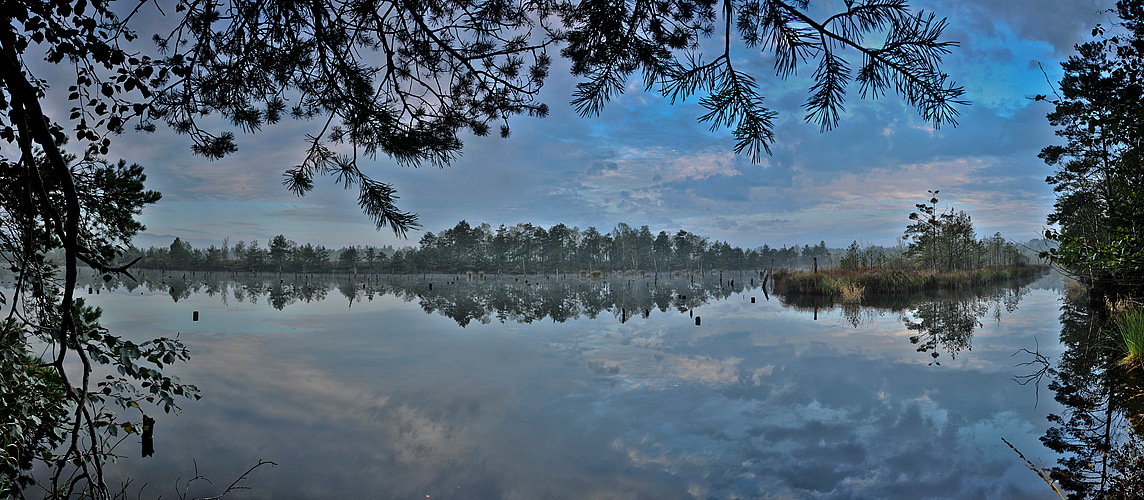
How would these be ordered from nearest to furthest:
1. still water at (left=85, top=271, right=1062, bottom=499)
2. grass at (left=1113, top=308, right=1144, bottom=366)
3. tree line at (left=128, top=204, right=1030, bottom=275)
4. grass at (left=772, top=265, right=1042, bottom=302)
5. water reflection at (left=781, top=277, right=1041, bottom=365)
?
still water at (left=85, top=271, right=1062, bottom=499)
grass at (left=1113, top=308, right=1144, bottom=366)
water reflection at (left=781, top=277, right=1041, bottom=365)
grass at (left=772, top=265, right=1042, bottom=302)
tree line at (left=128, top=204, right=1030, bottom=275)

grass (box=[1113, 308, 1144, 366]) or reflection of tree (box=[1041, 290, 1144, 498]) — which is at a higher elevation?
grass (box=[1113, 308, 1144, 366])

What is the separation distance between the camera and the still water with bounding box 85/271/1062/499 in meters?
4.02

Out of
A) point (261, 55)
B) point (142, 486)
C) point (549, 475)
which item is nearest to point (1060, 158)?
point (549, 475)

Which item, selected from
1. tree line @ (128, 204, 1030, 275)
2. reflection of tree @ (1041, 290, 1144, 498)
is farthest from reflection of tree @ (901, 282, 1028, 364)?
tree line @ (128, 204, 1030, 275)

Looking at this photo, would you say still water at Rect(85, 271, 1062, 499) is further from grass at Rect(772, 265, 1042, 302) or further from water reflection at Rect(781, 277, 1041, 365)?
grass at Rect(772, 265, 1042, 302)

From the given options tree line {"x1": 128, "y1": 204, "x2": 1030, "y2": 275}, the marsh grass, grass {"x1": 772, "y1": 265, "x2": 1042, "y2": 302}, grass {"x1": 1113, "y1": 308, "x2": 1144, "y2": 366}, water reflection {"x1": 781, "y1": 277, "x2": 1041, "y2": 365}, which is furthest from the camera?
tree line {"x1": 128, "y1": 204, "x2": 1030, "y2": 275}

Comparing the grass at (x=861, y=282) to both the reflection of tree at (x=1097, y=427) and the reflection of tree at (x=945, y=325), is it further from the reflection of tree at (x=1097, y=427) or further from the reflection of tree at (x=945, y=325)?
the reflection of tree at (x=1097, y=427)

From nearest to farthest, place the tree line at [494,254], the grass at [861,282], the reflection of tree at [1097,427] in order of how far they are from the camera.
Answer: the reflection of tree at [1097,427] < the grass at [861,282] < the tree line at [494,254]

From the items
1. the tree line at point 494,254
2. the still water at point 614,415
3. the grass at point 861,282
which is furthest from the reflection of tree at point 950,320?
the tree line at point 494,254

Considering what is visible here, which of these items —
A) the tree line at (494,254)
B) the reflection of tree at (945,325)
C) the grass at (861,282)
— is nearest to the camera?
the reflection of tree at (945,325)

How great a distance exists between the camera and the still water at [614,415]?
4016 mm

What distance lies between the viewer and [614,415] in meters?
5.62

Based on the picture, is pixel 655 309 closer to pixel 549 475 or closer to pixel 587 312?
pixel 587 312

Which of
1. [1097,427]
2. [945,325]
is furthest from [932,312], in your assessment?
[1097,427]
